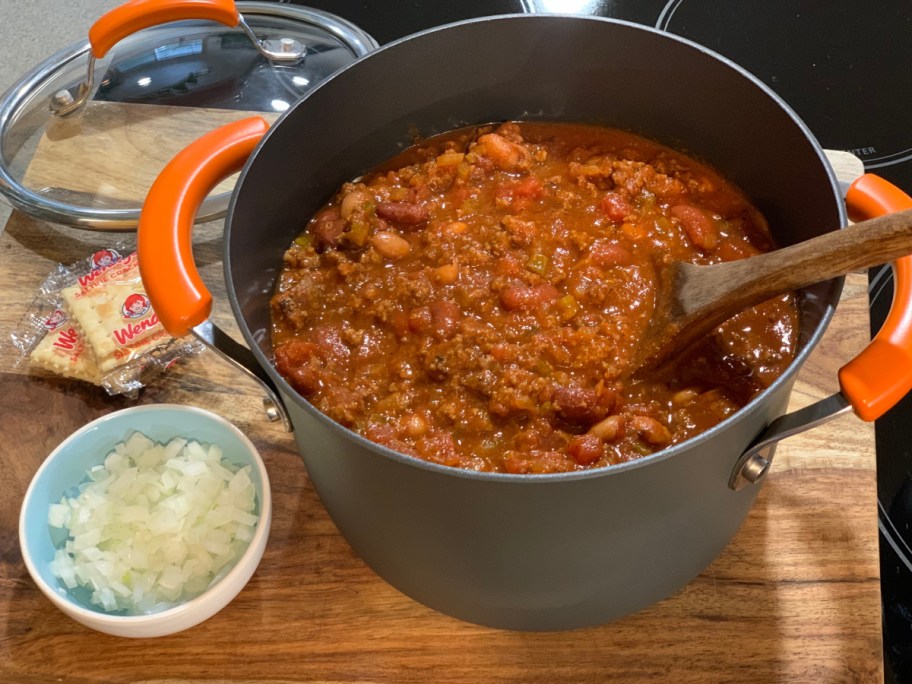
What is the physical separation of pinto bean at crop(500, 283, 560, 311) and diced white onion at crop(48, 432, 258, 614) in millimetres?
631

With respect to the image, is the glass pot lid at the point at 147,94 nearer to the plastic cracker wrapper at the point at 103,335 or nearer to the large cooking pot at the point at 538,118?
the plastic cracker wrapper at the point at 103,335

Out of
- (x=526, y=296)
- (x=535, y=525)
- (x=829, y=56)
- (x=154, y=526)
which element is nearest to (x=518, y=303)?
(x=526, y=296)

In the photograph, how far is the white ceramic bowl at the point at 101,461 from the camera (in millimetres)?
1617

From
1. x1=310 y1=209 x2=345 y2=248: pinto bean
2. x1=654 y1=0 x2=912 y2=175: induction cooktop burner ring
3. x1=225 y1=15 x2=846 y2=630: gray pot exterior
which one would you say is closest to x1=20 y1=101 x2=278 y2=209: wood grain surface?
x1=310 y1=209 x2=345 y2=248: pinto bean

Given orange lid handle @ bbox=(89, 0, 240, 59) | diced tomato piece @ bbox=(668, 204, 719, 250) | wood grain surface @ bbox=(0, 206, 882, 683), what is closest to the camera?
wood grain surface @ bbox=(0, 206, 882, 683)

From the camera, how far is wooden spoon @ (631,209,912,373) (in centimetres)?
124

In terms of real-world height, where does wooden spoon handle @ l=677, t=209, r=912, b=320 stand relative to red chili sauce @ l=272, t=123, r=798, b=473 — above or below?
above

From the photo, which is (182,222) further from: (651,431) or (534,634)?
(534,634)

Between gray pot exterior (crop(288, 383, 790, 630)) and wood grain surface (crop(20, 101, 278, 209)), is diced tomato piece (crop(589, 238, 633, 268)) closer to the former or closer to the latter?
gray pot exterior (crop(288, 383, 790, 630))

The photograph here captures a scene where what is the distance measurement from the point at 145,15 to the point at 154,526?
1266 mm

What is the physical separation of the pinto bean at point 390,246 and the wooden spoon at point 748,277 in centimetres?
55

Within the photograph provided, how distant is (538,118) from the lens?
7.15 feet

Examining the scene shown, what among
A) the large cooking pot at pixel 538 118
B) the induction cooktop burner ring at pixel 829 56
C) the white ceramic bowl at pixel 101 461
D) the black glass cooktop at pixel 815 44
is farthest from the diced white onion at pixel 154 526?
the induction cooktop burner ring at pixel 829 56

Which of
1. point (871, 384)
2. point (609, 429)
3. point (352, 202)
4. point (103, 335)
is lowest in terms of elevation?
point (103, 335)
